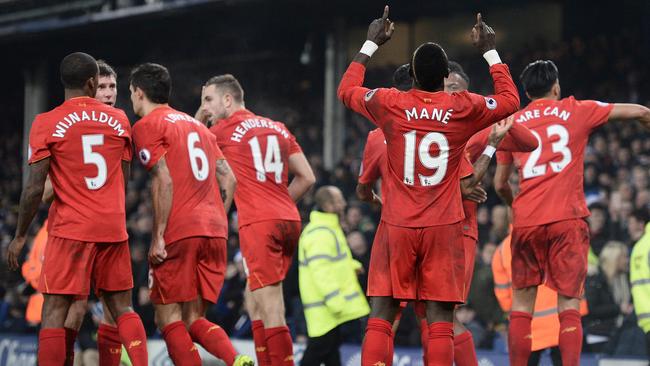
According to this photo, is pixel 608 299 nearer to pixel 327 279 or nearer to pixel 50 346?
pixel 327 279

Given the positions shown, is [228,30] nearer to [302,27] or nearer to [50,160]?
[302,27]

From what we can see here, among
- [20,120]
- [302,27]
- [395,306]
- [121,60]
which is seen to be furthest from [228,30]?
[395,306]

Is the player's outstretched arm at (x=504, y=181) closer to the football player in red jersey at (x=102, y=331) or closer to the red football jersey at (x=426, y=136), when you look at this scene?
the red football jersey at (x=426, y=136)

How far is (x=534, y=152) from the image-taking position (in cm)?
796

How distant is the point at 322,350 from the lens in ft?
33.3

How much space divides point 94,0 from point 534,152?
1399 centimetres

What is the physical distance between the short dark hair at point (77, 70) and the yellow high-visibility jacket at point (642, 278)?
5.25m

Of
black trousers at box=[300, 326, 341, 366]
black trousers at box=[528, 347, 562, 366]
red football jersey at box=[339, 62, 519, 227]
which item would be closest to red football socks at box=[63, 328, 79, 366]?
red football jersey at box=[339, 62, 519, 227]

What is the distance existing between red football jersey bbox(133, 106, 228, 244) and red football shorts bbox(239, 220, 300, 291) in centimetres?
56

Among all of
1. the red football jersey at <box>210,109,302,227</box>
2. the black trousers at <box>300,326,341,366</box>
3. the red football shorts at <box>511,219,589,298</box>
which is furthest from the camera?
the black trousers at <box>300,326,341,366</box>

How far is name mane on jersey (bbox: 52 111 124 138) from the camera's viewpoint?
692cm

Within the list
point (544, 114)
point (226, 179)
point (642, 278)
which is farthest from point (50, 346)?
point (642, 278)

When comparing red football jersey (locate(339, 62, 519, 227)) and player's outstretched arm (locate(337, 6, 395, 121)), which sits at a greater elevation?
player's outstretched arm (locate(337, 6, 395, 121))

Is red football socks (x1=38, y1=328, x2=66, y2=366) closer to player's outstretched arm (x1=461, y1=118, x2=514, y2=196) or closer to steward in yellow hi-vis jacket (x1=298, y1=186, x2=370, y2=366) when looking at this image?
player's outstretched arm (x1=461, y1=118, x2=514, y2=196)
